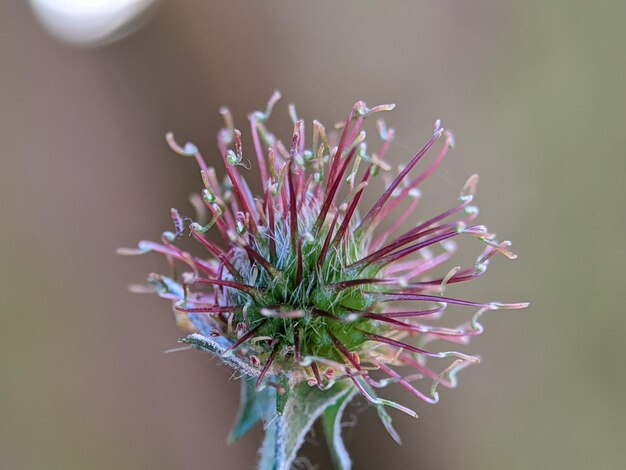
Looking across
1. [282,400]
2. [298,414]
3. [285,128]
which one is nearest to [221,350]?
[282,400]

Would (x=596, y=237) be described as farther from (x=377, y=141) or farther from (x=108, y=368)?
(x=108, y=368)

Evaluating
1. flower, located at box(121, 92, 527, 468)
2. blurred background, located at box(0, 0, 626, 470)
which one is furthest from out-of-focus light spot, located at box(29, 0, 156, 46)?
flower, located at box(121, 92, 527, 468)

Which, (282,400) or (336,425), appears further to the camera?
(336,425)

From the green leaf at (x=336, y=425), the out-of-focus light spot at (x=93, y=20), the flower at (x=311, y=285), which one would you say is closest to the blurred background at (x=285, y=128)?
the out-of-focus light spot at (x=93, y=20)

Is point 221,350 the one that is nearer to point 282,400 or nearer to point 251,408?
point 282,400

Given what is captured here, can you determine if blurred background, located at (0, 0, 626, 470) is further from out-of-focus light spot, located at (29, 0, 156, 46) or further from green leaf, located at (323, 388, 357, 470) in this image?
green leaf, located at (323, 388, 357, 470)

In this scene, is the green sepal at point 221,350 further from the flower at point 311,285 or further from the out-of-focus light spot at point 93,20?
the out-of-focus light spot at point 93,20

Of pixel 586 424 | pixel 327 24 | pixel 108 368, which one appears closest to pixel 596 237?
pixel 586 424
